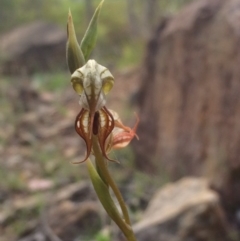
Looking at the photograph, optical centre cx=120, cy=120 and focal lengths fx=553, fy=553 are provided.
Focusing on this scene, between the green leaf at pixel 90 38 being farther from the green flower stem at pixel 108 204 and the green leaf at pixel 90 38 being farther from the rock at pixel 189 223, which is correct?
the rock at pixel 189 223

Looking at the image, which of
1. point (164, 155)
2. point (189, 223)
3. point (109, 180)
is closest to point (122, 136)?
point (109, 180)

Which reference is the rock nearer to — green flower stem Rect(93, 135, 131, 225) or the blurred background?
the blurred background

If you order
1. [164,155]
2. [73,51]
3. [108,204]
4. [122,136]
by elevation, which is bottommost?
[108,204]

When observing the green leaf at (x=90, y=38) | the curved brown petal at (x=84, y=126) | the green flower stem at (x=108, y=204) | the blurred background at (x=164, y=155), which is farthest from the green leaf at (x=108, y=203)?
the blurred background at (x=164, y=155)

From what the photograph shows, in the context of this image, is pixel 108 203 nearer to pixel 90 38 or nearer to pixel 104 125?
pixel 104 125

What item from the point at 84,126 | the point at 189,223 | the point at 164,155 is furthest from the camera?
the point at 164,155

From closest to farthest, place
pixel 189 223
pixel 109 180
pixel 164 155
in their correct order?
pixel 109 180 < pixel 189 223 < pixel 164 155
